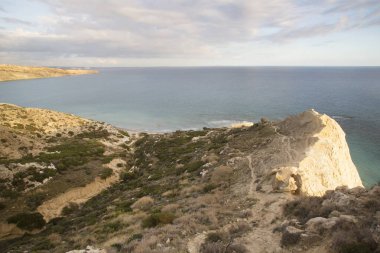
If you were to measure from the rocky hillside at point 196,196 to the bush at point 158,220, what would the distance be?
8 cm

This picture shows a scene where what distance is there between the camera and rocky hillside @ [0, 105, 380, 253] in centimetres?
1445

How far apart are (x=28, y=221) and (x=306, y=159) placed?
86.9 feet

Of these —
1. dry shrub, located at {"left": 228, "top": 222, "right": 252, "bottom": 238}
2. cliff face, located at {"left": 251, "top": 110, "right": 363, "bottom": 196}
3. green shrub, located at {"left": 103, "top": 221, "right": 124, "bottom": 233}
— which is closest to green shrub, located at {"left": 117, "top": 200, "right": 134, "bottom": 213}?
green shrub, located at {"left": 103, "top": 221, "right": 124, "bottom": 233}

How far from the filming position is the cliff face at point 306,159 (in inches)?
869

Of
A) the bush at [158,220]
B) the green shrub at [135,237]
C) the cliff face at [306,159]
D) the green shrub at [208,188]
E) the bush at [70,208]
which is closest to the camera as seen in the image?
the green shrub at [135,237]

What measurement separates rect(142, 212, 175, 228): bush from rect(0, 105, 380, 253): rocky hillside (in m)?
0.08

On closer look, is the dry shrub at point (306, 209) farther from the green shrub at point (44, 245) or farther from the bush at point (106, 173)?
the bush at point (106, 173)

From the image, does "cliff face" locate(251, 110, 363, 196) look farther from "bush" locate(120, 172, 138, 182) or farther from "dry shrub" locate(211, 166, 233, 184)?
"bush" locate(120, 172, 138, 182)

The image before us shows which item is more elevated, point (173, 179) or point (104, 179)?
point (173, 179)

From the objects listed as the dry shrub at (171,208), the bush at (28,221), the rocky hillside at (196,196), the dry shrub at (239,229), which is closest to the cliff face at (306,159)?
the rocky hillside at (196,196)

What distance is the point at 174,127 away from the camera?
10394cm

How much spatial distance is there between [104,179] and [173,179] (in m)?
11.9

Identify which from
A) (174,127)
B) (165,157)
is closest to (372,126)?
(174,127)

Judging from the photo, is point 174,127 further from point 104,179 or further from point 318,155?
point 318,155
